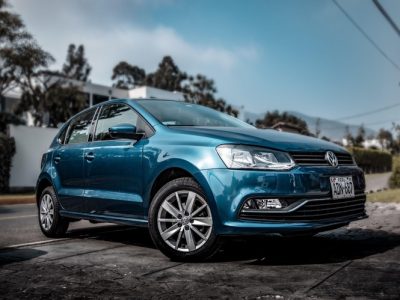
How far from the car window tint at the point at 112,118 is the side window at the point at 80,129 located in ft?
0.81

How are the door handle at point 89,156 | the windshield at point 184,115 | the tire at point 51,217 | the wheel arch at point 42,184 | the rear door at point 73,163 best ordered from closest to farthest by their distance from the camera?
1. the windshield at point 184,115
2. the door handle at point 89,156
3. the rear door at point 73,163
4. the tire at point 51,217
5. the wheel arch at point 42,184

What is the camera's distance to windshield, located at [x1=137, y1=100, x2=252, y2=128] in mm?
4832

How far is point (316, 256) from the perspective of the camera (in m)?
4.21

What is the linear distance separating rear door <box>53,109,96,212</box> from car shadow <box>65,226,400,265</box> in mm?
639

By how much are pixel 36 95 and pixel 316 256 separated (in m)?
30.7

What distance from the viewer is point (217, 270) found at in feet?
12.2

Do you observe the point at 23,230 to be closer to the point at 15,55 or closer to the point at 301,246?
the point at 301,246

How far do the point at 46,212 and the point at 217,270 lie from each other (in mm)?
3166

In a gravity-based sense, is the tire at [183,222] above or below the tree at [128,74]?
below

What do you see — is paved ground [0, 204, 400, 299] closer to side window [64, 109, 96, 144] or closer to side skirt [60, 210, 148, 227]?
side skirt [60, 210, 148, 227]

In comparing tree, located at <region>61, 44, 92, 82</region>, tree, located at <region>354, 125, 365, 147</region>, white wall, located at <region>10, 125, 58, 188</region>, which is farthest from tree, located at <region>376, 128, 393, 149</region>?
white wall, located at <region>10, 125, 58, 188</region>

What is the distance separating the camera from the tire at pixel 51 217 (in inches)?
232

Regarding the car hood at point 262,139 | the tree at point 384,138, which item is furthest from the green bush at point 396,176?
the tree at point 384,138

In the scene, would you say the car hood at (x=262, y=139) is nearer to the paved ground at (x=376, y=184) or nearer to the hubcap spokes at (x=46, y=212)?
the hubcap spokes at (x=46, y=212)
